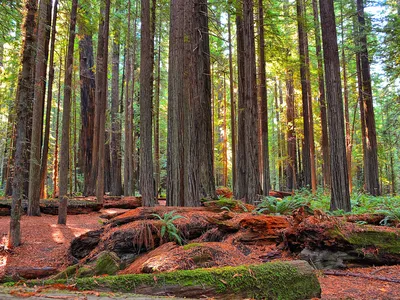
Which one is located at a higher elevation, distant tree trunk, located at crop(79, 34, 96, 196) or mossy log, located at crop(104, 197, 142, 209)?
distant tree trunk, located at crop(79, 34, 96, 196)

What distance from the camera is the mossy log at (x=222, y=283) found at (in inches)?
120

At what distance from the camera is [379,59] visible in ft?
59.9

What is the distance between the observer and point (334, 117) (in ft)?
31.6

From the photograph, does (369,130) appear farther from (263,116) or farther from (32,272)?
(32,272)

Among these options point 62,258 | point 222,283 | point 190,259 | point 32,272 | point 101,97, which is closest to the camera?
point 222,283

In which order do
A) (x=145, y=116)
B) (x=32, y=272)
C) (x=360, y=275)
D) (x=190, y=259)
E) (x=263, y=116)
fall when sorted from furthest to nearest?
(x=263, y=116) < (x=145, y=116) < (x=32, y=272) < (x=360, y=275) < (x=190, y=259)

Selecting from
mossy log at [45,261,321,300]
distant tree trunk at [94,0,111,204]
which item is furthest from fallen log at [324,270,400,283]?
distant tree trunk at [94,0,111,204]

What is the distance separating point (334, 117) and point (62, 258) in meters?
8.60

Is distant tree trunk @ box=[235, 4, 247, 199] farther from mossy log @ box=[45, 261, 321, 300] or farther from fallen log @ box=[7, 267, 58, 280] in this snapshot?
mossy log @ box=[45, 261, 321, 300]

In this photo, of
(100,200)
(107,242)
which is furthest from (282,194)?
(107,242)

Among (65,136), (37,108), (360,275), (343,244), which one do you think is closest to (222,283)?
(360,275)

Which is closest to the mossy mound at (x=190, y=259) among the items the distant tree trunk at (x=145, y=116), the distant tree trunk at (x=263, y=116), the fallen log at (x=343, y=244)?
the fallen log at (x=343, y=244)

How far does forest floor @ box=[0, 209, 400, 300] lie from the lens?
4.07 meters

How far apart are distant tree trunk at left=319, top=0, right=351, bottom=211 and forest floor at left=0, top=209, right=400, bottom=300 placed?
4572mm
